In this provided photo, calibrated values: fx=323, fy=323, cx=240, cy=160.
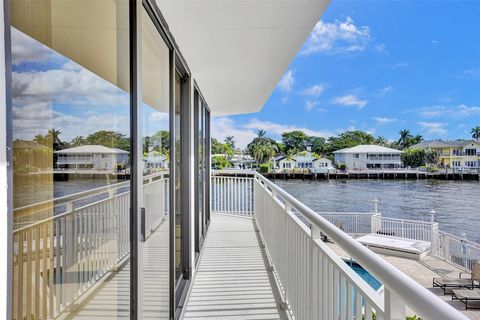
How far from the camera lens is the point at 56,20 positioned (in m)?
0.75

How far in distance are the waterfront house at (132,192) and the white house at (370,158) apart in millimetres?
31607

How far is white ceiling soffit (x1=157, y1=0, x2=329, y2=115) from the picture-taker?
192 centimetres

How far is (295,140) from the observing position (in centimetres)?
4294

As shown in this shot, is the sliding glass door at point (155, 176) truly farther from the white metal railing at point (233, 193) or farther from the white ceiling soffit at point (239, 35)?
the white metal railing at point (233, 193)

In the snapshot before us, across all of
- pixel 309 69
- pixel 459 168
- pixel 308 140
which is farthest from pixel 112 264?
pixel 309 69

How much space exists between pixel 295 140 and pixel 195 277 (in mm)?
40483

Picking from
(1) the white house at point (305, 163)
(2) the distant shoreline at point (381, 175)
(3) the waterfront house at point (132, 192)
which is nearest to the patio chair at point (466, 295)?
(3) the waterfront house at point (132, 192)

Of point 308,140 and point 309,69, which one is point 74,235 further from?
point 309,69

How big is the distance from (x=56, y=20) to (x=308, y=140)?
4318 cm

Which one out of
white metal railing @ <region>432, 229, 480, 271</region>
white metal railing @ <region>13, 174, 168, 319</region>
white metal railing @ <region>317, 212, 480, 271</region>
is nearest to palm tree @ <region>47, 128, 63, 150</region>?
white metal railing @ <region>13, 174, 168, 319</region>

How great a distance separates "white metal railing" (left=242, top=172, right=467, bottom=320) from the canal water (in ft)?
61.2

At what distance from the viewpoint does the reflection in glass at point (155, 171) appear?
1.59 m

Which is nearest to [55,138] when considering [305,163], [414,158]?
[305,163]

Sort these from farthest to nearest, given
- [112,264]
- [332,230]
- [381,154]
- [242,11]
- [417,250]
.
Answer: [381,154], [417,250], [242,11], [332,230], [112,264]
